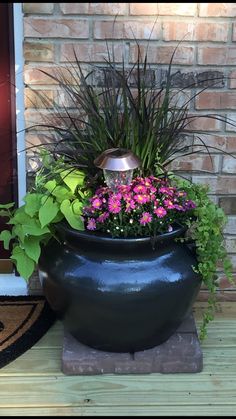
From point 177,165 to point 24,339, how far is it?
0.92 metres

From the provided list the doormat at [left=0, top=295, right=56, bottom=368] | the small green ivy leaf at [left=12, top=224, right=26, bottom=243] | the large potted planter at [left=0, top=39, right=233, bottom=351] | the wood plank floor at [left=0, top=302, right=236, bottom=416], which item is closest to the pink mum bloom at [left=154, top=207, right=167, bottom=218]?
the large potted planter at [left=0, top=39, right=233, bottom=351]

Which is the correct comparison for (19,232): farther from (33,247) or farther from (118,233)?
(118,233)

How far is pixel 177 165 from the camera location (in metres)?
2.51

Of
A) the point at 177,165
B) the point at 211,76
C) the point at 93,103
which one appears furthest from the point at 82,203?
the point at 211,76

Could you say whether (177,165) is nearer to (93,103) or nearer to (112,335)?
(93,103)

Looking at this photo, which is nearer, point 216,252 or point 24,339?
point 216,252

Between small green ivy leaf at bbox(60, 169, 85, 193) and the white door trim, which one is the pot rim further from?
the white door trim

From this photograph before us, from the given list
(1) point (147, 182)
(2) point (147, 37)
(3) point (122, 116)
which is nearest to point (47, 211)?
(1) point (147, 182)

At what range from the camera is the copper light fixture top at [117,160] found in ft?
6.46

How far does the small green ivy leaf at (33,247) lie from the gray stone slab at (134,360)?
0.35m

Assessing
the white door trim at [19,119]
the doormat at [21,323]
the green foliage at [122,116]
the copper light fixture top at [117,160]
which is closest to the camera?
the copper light fixture top at [117,160]

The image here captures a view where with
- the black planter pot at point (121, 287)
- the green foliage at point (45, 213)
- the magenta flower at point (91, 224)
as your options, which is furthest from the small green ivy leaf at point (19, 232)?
the magenta flower at point (91, 224)

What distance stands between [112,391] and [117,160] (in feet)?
2.54

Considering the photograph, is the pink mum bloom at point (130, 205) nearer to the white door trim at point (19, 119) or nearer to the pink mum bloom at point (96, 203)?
the pink mum bloom at point (96, 203)
